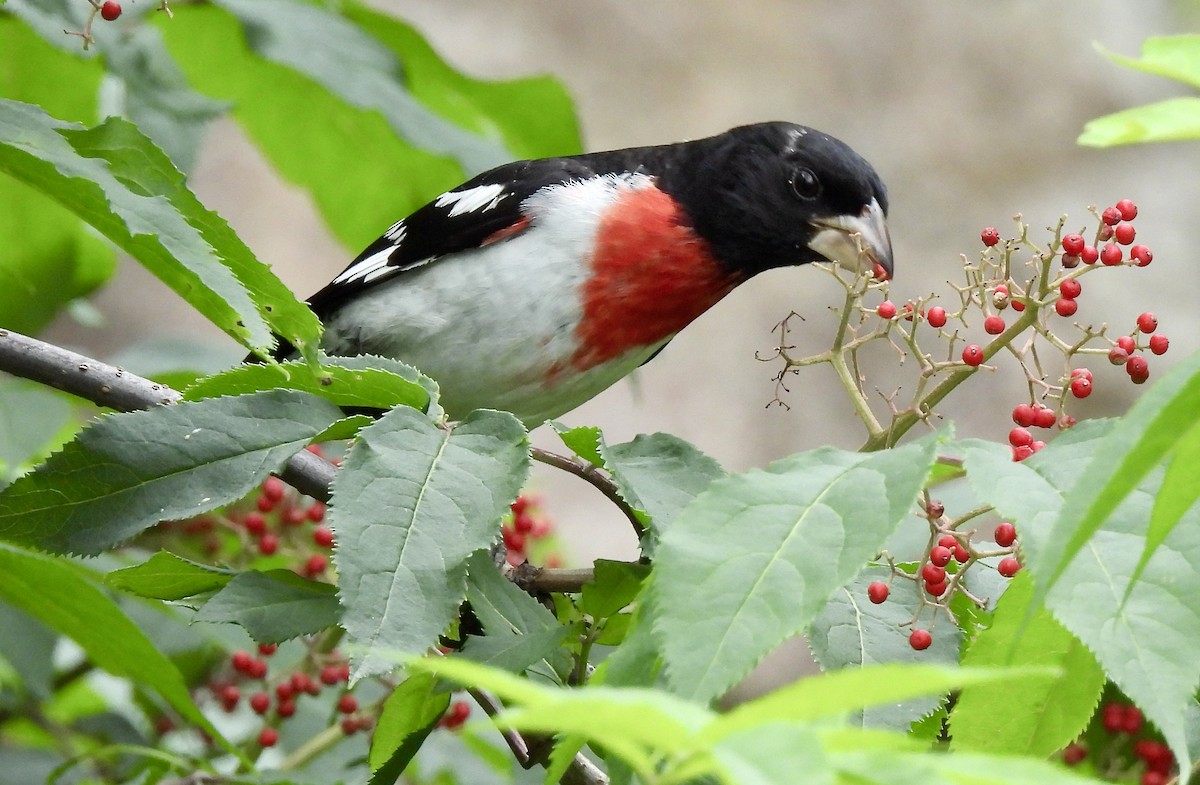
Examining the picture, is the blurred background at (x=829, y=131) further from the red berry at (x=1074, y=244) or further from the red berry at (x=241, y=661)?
the red berry at (x=1074, y=244)

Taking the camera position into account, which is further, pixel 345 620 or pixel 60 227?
pixel 60 227

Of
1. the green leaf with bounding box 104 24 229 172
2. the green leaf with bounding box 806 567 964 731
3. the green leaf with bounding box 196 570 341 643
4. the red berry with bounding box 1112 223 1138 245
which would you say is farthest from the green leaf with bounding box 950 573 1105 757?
the green leaf with bounding box 104 24 229 172

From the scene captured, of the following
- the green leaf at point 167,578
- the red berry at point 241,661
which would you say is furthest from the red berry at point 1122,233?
the red berry at point 241,661

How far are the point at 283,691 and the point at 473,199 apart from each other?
979 mm

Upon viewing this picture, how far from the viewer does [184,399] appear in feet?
3.78

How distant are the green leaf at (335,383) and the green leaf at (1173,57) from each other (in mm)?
645

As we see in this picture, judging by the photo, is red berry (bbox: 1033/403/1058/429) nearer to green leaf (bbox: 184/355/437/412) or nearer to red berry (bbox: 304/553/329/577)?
green leaf (bbox: 184/355/437/412)

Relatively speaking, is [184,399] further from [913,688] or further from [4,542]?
[913,688]

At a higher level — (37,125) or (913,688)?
(37,125)

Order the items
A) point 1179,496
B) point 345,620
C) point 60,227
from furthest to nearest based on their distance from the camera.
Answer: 1. point 60,227
2. point 345,620
3. point 1179,496

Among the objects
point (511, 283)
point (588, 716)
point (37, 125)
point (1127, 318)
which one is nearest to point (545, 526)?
point (511, 283)

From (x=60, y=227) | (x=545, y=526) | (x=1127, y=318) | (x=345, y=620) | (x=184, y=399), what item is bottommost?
(x=1127, y=318)

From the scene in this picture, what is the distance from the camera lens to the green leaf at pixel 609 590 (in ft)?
3.74

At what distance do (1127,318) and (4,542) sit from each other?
20.8ft
